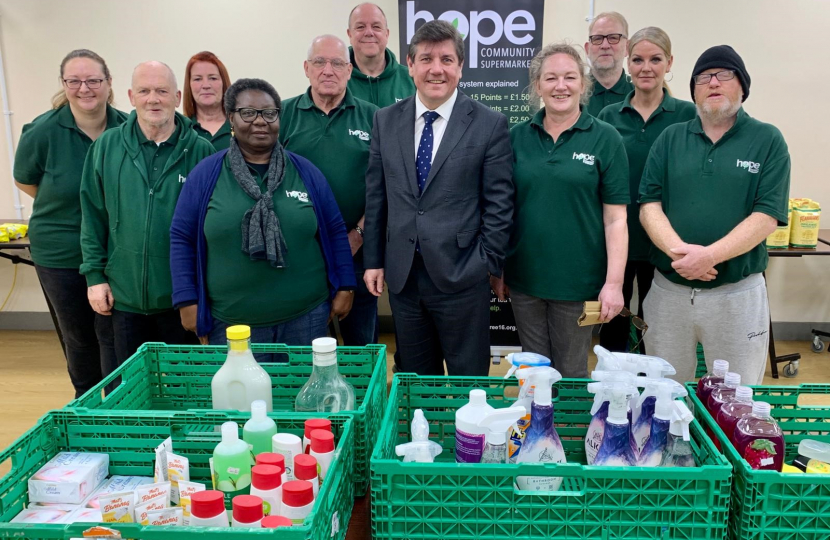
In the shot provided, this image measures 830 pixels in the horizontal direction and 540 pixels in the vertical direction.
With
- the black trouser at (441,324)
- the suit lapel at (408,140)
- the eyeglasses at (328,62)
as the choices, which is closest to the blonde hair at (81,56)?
the eyeglasses at (328,62)

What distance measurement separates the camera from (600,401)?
4.00ft

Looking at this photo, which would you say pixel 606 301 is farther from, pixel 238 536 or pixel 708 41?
pixel 708 41

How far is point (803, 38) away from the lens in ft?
13.6

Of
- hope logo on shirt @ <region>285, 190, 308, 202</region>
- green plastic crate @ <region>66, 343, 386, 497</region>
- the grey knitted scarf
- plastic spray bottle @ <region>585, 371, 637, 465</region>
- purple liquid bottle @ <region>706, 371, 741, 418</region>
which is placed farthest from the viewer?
hope logo on shirt @ <region>285, 190, 308, 202</region>

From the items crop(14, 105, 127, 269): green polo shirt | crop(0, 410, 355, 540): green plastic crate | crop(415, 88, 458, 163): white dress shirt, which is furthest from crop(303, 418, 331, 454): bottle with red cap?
crop(14, 105, 127, 269): green polo shirt

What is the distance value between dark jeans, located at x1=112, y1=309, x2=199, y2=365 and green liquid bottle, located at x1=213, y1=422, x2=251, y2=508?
4.66ft

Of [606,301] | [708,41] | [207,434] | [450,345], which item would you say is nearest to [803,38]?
[708,41]

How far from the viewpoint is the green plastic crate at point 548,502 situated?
99 cm

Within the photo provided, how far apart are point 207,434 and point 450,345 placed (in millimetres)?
1192

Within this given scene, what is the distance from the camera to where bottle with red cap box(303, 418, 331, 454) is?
113 cm

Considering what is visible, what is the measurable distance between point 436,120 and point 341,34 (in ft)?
8.22

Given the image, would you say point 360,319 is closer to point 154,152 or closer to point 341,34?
point 154,152

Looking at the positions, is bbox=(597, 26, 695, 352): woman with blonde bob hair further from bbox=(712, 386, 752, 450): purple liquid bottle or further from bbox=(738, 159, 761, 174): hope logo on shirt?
bbox=(712, 386, 752, 450): purple liquid bottle

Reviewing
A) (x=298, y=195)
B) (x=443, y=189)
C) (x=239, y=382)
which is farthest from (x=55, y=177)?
(x=239, y=382)
